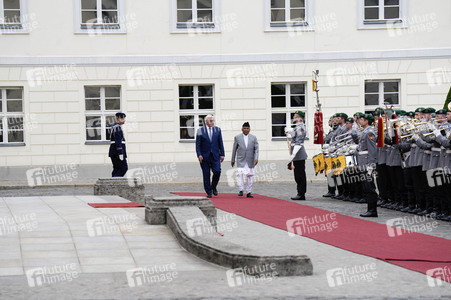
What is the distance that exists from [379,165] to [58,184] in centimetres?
1190

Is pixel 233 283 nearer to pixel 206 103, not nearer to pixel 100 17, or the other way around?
pixel 206 103

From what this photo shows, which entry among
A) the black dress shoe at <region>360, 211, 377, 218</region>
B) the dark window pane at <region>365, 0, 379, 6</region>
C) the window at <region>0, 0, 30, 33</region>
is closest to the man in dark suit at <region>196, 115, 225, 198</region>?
the black dress shoe at <region>360, 211, 377, 218</region>

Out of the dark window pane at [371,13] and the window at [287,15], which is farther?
the dark window pane at [371,13]

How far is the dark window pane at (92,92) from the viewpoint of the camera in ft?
92.1

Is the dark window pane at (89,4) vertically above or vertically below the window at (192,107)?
above

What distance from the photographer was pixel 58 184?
86.3ft

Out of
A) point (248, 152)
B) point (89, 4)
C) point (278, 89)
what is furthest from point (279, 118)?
point (248, 152)

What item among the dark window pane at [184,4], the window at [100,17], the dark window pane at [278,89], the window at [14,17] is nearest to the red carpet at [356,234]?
the dark window pane at [278,89]

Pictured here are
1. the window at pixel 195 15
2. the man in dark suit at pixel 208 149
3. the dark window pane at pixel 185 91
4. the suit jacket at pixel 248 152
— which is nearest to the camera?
the man in dark suit at pixel 208 149

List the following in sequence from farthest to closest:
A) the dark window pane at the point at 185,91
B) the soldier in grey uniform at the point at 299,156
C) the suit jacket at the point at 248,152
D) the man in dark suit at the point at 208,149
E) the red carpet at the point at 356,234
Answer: the dark window pane at the point at 185,91
the suit jacket at the point at 248,152
the man in dark suit at the point at 208,149
the soldier in grey uniform at the point at 299,156
the red carpet at the point at 356,234

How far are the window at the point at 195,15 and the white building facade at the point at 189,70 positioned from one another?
0.03 metres

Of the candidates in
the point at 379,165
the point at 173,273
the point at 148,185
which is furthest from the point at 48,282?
the point at 148,185

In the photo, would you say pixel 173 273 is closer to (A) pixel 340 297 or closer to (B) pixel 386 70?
(A) pixel 340 297

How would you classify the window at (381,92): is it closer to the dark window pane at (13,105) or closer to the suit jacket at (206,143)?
the suit jacket at (206,143)
